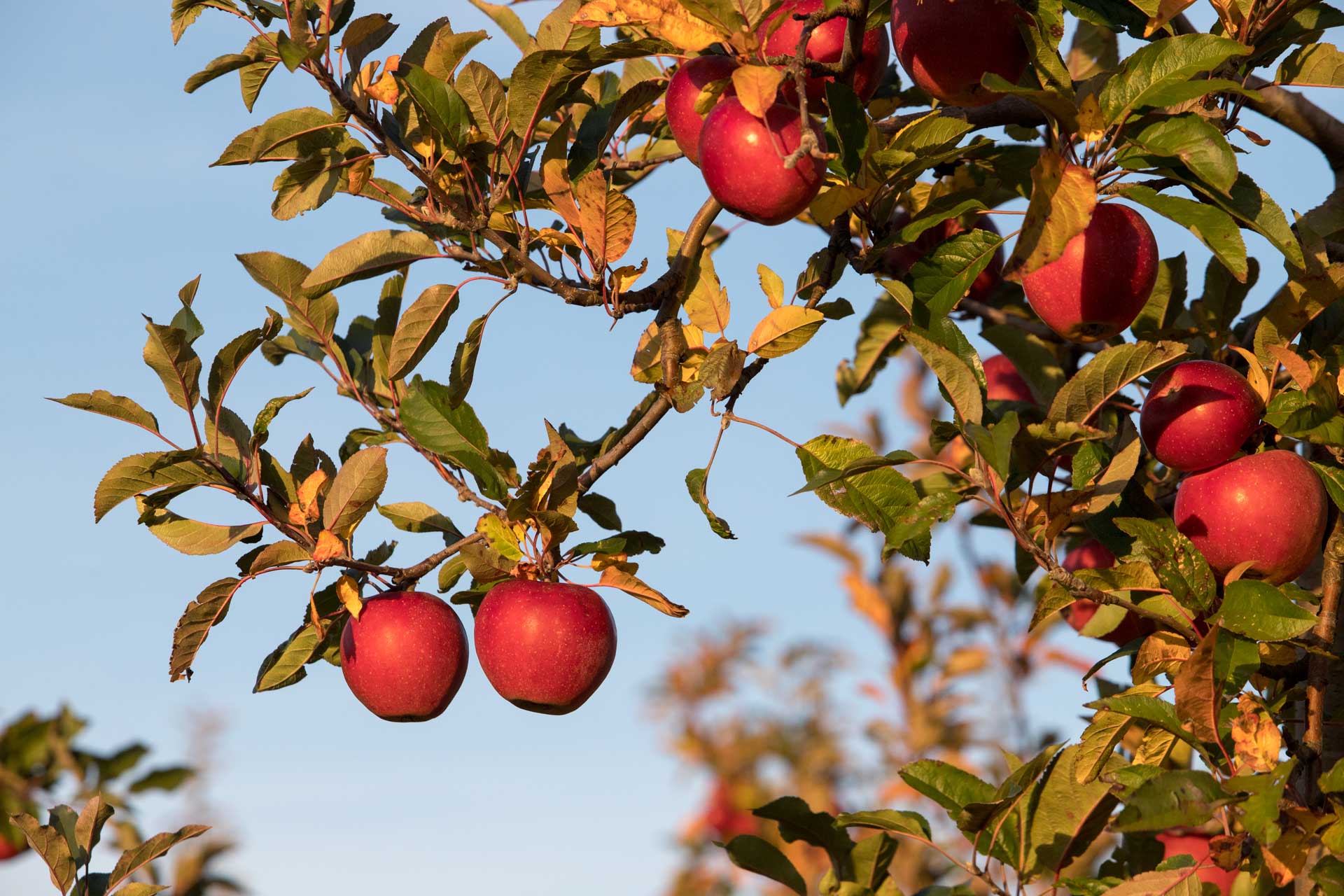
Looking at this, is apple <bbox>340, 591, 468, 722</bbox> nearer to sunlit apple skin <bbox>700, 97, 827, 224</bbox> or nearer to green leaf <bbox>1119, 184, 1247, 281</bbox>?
sunlit apple skin <bbox>700, 97, 827, 224</bbox>

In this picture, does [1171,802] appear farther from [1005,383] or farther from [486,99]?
[1005,383]

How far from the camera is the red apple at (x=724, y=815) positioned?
6895mm

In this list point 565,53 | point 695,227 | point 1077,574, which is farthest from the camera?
point 695,227

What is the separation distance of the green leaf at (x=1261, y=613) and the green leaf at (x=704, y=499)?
74 cm

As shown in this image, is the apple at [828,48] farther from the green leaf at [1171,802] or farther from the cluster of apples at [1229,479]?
the green leaf at [1171,802]

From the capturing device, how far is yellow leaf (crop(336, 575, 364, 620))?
2.11 m

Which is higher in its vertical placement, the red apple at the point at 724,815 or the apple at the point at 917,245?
the apple at the point at 917,245

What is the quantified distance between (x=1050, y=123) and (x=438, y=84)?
3.12 ft

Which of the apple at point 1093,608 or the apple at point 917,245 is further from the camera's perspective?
the apple at point 1093,608

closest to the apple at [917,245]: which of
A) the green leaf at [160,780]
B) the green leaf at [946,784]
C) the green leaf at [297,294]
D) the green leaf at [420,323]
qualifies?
the green leaf at [420,323]

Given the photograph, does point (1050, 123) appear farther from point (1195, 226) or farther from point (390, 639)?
point (390, 639)

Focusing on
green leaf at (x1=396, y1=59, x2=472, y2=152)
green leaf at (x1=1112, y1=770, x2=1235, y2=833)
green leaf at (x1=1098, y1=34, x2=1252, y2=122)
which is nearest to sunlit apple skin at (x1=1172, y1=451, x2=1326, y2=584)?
green leaf at (x1=1112, y1=770, x2=1235, y2=833)

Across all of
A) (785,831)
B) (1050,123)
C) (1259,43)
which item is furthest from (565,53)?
(785,831)

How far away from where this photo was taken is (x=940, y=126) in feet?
6.11
